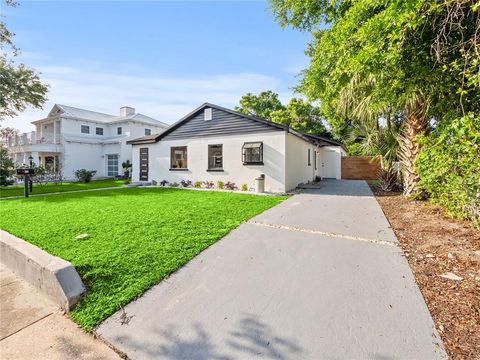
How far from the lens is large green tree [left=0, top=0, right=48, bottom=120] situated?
14859 millimetres

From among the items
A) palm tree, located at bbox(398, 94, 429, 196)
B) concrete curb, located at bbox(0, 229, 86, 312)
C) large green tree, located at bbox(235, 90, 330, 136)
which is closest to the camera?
concrete curb, located at bbox(0, 229, 86, 312)

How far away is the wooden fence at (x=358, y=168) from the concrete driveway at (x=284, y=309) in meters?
16.6

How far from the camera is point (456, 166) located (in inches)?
197

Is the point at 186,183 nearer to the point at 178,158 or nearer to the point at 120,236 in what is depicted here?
the point at 178,158

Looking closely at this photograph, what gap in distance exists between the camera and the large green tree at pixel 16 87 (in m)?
→ 14.9

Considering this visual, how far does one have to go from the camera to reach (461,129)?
385cm

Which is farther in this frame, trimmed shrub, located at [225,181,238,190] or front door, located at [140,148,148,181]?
front door, located at [140,148,148,181]

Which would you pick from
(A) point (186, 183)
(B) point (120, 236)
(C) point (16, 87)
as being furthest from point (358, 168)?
(C) point (16, 87)

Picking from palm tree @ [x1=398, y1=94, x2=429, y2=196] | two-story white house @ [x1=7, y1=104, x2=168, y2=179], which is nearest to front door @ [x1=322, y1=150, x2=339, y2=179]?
palm tree @ [x1=398, y1=94, x2=429, y2=196]

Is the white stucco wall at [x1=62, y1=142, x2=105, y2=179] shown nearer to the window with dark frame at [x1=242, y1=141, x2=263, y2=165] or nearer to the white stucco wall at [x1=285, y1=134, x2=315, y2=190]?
the window with dark frame at [x1=242, y1=141, x2=263, y2=165]

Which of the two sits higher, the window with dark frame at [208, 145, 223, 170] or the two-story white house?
the two-story white house

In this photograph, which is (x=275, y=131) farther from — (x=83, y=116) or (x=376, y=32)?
(x=83, y=116)

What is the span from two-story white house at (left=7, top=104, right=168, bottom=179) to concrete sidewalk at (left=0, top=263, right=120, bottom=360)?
2028cm

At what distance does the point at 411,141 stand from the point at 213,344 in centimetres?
961
